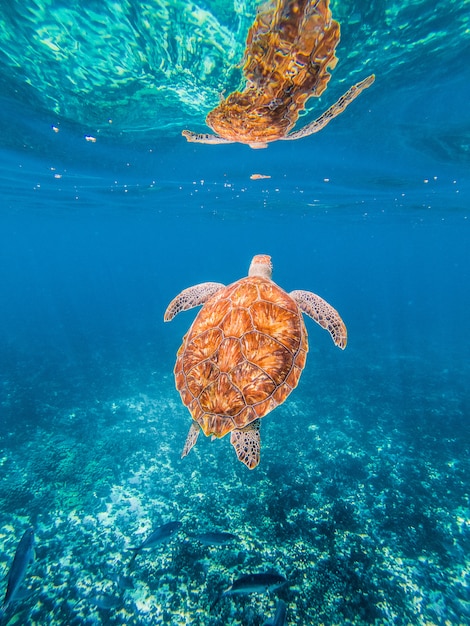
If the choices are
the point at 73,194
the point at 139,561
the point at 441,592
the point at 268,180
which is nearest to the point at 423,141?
the point at 268,180

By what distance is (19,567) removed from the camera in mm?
3770

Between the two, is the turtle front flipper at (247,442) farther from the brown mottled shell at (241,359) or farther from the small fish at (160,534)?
the small fish at (160,534)

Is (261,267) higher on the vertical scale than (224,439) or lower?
higher

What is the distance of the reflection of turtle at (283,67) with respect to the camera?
4535 mm

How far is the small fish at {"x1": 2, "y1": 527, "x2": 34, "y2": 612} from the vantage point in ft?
11.7

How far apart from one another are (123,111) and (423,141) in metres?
12.0

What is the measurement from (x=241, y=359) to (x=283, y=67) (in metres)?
5.60

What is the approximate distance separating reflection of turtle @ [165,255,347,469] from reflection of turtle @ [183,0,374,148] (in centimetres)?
414

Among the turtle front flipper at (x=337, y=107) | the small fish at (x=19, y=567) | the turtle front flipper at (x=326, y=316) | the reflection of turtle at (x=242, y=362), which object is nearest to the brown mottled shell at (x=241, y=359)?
the reflection of turtle at (x=242, y=362)

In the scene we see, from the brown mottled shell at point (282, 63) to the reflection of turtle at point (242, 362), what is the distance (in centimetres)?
414

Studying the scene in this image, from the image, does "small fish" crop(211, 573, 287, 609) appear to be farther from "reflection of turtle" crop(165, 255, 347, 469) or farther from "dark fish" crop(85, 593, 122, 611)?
"dark fish" crop(85, 593, 122, 611)

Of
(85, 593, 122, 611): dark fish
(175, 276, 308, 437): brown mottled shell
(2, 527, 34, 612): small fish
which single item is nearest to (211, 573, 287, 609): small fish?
(175, 276, 308, 437): brown mottled shell

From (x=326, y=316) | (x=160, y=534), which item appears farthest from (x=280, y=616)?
(x=326, y=316)

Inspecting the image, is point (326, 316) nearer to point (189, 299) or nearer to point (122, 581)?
point (189, 299)
